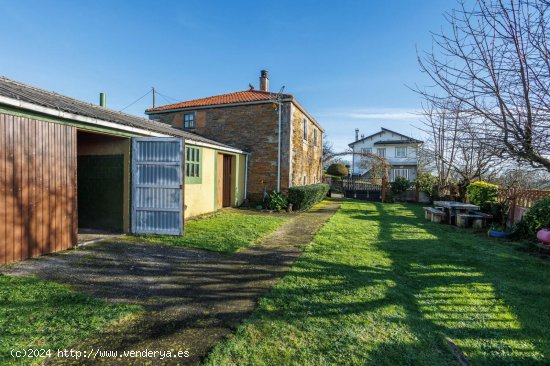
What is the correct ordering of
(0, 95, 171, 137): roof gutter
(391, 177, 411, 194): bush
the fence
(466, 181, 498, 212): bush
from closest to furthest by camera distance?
1. (0, 95, 171, 137): roof gutter
2. the fence
3. (466, 181, 498, 212): bush
4. (391, 177, 411, 194): bush

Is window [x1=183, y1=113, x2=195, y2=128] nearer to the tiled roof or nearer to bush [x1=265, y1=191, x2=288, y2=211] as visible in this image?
the tiled roof

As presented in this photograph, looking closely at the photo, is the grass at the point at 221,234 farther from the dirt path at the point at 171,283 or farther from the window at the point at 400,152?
the window at the point at 400,152

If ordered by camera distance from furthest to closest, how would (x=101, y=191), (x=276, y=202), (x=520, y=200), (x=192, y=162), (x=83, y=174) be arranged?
1. (x=276, y=202)
2. (x=192, y=162)
3. (x=520, y=200)
4. (x=83, y=174)
5. (x=101, y=191)

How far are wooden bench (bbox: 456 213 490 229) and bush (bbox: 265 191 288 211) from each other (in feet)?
22.1

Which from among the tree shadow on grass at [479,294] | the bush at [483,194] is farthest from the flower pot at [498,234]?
the bush at [483,194]

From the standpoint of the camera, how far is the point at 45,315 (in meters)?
2.86

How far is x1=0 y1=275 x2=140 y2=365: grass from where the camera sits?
2.38 metres

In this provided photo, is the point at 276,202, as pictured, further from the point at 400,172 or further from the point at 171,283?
the point at 400,172

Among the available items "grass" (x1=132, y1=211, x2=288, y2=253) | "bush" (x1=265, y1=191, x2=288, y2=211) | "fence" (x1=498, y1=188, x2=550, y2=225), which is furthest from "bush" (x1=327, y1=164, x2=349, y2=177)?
"grass" (x1=132, y1=211, x2=288, y2=253)

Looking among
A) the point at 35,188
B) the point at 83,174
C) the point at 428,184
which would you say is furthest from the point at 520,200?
the point at 83,174

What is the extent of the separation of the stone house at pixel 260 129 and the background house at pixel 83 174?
246cm

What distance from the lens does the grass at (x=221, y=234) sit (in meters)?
6.09

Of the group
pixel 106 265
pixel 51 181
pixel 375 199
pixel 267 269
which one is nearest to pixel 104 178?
pixel 51 181

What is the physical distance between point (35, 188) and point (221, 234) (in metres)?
3.91
